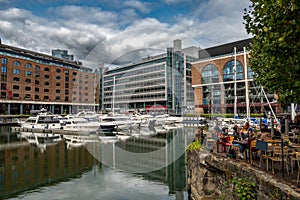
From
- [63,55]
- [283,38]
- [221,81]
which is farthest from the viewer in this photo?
[63,55]

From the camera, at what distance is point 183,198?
1148 centimetres

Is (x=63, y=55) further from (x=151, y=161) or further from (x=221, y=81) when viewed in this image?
(x=151, y=161)

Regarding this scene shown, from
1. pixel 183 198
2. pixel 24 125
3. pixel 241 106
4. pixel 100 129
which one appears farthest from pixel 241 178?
pixel 241 106

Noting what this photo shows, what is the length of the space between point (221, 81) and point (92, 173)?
54.7 m

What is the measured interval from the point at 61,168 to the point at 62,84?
65.0m

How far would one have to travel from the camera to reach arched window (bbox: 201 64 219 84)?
67000 mm

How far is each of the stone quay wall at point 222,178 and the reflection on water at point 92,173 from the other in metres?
2.28

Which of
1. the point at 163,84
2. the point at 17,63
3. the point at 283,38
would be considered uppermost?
the point at 17,63

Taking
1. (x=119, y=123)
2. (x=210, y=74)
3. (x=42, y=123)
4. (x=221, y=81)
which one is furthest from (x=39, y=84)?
(x=221, y=81)

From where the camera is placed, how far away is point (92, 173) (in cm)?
1616

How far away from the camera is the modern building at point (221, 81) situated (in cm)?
6059

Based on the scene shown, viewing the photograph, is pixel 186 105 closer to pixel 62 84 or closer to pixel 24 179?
pixel 62 84

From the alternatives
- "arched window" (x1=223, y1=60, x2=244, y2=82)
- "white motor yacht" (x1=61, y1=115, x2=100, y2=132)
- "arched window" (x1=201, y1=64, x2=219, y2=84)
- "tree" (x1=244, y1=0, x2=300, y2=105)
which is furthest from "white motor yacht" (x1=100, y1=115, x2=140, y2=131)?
"tree" (x1=244, y1=0, x2=300, y2=105)

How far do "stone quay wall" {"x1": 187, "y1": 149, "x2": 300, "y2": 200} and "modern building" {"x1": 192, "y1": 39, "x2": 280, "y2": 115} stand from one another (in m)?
49.9
